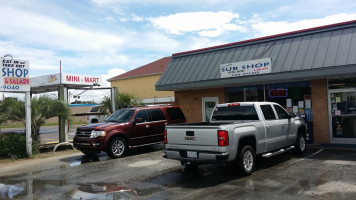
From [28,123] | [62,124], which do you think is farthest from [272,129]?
[62,124]

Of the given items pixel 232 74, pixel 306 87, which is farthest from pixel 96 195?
pixel 306 87

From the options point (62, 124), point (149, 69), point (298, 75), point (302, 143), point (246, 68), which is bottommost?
point (302, 143)

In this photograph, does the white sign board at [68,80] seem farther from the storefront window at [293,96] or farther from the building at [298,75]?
the storefront window at [293,96]

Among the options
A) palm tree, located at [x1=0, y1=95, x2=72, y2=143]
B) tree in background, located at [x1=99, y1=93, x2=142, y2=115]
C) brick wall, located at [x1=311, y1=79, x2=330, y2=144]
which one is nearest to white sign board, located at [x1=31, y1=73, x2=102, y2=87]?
tree in background, located at [x1=99, y1=93, x2=142, y2=115]

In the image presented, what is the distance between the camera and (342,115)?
11648mm

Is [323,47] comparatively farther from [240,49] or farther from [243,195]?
[243,195]

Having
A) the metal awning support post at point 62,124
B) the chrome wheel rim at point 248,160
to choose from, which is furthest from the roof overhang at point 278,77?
the chrome wheel rim at point 248,160

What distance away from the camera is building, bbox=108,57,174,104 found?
112 ft

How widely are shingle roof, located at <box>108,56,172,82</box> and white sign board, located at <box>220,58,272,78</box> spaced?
2213 cm

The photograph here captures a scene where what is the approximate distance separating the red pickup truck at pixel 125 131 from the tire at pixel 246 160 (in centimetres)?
528

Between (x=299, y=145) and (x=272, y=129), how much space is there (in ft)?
6.92

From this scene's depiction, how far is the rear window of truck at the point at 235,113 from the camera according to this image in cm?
863

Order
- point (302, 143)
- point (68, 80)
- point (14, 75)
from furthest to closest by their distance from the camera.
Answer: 1. point (68, 80)
2. point (14, 75)
3. point (302, 143)

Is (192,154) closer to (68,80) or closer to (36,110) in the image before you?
(36,110)
